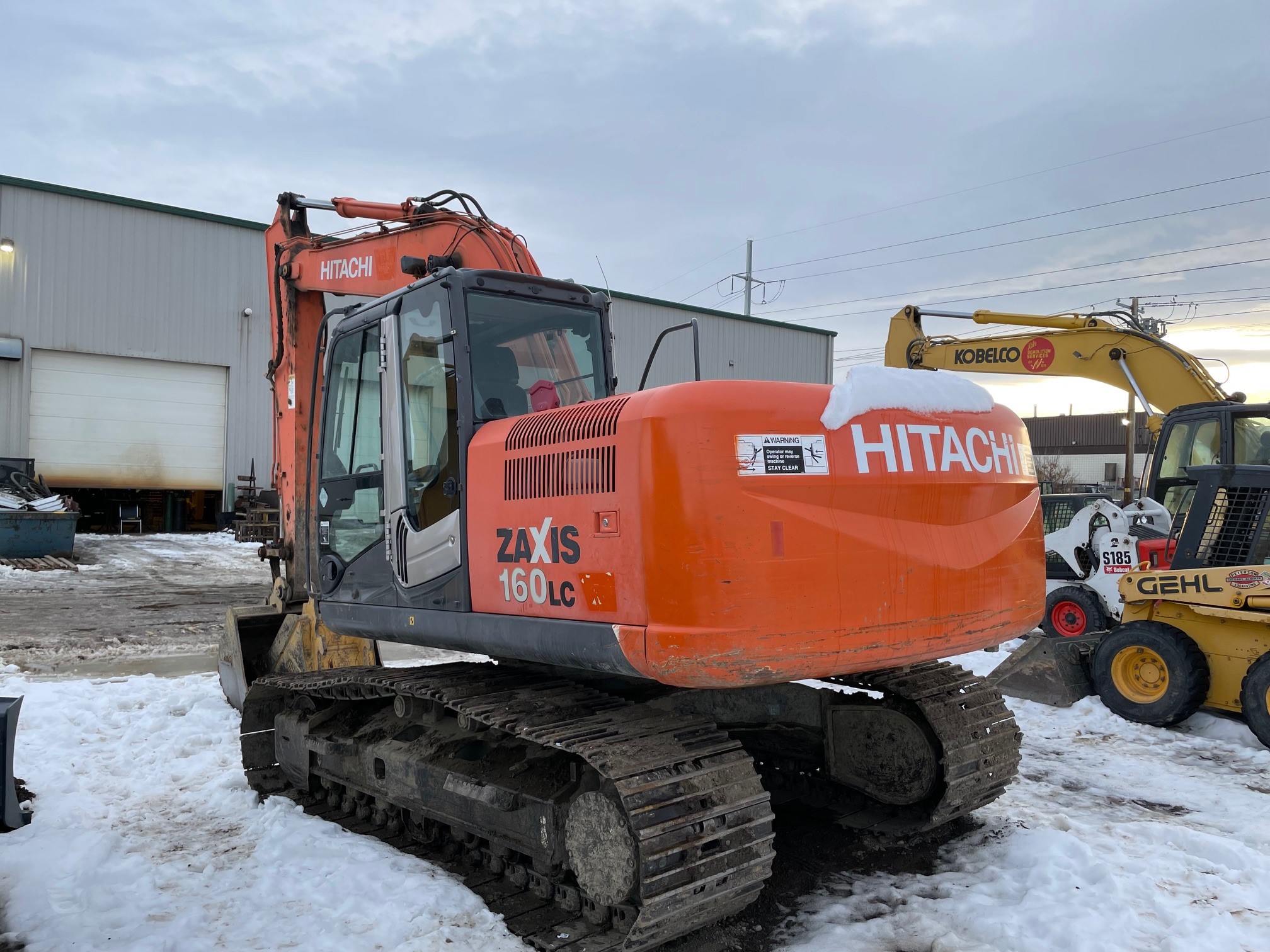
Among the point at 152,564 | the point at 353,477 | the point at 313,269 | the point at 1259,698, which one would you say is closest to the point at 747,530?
the point at 353,477

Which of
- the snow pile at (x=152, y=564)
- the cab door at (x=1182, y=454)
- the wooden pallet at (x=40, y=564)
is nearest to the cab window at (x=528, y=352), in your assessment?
the cab door at (x=1182, y=454)

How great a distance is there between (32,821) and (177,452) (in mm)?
20055

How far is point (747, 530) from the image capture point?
3.25 metres

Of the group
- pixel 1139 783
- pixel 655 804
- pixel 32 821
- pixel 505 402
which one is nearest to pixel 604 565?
pixel 655 804

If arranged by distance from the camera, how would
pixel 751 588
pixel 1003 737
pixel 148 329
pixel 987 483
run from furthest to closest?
pixel 148 329, pixel 1003 737, pixel 987 483, pixel 751 588

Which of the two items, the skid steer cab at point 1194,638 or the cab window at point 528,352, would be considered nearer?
the cab window at point 528,352

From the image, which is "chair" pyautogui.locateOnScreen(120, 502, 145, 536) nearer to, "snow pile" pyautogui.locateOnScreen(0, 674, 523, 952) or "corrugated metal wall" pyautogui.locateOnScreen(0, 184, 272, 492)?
"corrugated metal wall" pyautogui.locateOnScreen(0, 184, 272, 492)

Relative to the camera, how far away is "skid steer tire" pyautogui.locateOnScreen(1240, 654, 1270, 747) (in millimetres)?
6430

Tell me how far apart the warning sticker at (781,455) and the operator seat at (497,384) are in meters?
1.40

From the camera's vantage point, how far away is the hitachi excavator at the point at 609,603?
129 inches

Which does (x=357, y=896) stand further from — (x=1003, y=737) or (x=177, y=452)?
(x=177, y=452)

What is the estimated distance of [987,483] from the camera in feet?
12.9

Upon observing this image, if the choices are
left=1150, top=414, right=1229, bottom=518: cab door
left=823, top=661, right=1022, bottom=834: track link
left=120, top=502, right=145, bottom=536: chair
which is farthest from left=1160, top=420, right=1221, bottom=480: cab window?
left=120, top=502, right=145, bottom=536: chair

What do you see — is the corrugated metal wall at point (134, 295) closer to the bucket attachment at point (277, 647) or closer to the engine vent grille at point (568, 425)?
the bucket attachment at point (277, 647)
